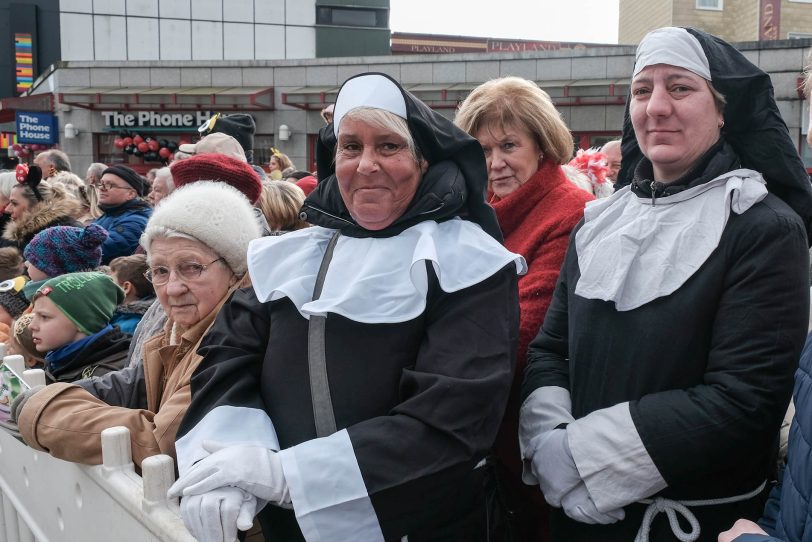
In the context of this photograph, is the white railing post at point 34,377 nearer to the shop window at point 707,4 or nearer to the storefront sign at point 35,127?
the storefront sign at point 35,127

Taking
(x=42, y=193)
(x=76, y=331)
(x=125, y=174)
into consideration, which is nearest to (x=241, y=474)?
(x=76, y=331)

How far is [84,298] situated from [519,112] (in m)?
1.98

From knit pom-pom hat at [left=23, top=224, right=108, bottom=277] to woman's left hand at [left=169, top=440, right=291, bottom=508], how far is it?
283cm

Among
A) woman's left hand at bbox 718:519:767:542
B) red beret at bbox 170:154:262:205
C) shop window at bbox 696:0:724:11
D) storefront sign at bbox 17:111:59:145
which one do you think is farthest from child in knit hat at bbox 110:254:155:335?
shop window at bbox 696:0:724:11

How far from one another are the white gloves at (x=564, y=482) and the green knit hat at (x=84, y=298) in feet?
6.93

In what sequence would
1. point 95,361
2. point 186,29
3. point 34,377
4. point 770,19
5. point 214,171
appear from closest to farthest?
point 34,377 → point 95,361 → point 214,171 → point 770,19 → point 186,29

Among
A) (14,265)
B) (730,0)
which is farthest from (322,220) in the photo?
(730,0)

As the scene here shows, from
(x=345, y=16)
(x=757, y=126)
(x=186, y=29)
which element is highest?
(x=345, y=16)

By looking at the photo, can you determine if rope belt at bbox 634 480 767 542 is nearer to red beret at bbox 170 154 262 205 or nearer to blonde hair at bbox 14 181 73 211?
red beret at bbox 170 154 262 205

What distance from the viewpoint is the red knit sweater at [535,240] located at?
217cm

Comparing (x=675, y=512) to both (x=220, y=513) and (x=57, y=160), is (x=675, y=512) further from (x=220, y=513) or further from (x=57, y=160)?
(x=57, y=160)

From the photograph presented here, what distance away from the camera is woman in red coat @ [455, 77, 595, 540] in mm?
2309

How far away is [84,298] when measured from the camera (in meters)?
3.07

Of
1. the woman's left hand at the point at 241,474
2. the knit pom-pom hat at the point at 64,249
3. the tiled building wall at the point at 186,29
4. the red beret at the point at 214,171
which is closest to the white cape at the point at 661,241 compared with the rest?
the woman's left hand at the point at 241,474
